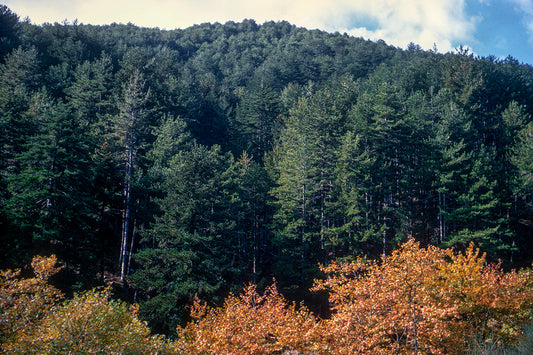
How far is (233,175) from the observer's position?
36656 millimetres

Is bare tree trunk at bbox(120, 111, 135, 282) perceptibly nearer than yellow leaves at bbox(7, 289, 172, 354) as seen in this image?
No

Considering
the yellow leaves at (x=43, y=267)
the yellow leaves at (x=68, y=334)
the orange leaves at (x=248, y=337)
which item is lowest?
the orange leaves at (x=248, y=337)

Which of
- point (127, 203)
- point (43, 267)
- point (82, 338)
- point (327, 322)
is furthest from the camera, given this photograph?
point (127, 203)

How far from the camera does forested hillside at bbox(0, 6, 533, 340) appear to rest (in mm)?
24719

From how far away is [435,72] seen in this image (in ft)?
206

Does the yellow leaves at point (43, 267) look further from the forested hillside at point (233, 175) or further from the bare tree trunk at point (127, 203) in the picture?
the bare tree trunk at point (127, 203)

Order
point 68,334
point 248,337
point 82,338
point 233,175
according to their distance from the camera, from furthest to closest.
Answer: point 233,175
point 248,337
point 82,338
point 68,334

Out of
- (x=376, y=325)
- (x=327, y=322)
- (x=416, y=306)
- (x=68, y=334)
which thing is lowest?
(x=327, y=322)

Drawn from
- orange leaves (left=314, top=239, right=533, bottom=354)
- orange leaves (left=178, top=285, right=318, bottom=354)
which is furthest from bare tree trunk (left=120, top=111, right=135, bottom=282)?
orange leaves (left=314, top=239, right=533, bottom=354)

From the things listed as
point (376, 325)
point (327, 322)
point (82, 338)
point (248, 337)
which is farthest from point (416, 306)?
point (82, 338)

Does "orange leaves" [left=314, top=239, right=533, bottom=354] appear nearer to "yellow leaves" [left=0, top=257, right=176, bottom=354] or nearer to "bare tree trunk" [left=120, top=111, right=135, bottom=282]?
"yellow leaves" [left=0, top=257, right=176, bottom=354]

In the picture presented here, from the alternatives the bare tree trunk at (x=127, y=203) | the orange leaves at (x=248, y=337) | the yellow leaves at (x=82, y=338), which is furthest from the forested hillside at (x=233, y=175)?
the yellow leaves at (x=82, y=338)

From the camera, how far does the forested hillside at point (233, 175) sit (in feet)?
81.1

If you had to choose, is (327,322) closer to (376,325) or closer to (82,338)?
(376,325)
